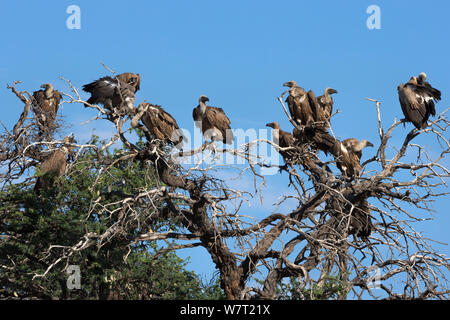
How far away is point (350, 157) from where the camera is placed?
32.3 ft

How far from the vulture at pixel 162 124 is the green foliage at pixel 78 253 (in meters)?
0.75

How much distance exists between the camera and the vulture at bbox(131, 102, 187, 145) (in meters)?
9.04

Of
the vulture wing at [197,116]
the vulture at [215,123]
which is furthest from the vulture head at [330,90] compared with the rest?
the vulture wing at [197,116]

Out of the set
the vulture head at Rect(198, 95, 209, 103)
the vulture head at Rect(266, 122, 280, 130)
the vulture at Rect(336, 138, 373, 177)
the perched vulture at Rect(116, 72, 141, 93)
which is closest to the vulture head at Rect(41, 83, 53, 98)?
the perched vulture at Rect(116, 72, 141, 93)

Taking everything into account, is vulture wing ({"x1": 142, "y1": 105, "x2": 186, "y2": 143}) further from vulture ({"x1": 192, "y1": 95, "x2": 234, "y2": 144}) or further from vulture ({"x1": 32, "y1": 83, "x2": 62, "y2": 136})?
vulture ({"x1": 32, "y1": 83, "x2": 62, "y2": 136})

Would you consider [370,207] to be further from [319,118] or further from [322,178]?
[319,118]

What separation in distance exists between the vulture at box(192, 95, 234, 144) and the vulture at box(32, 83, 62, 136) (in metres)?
3.00

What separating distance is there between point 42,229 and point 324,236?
448cm

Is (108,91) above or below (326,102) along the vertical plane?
below

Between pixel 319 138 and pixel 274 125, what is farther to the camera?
pixel 274 125

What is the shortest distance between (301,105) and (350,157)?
1300mm

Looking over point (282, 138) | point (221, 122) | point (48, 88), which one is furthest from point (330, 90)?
point (48, 88)

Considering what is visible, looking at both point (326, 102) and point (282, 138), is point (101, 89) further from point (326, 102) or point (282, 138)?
point (326, 102)

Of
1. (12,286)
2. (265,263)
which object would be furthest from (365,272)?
(12,286)
